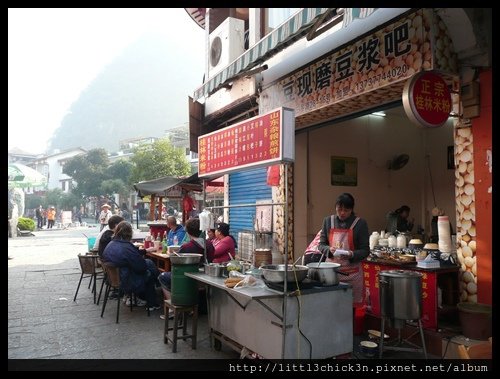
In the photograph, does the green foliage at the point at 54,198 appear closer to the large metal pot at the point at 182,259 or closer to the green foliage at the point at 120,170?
the green foliage at the point at 120,170

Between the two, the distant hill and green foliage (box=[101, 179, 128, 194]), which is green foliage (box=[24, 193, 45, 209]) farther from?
the distant hill

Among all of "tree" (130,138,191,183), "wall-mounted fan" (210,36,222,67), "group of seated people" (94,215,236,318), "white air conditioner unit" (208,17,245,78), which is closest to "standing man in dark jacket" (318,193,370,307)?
"group of seated people" (94,215,236,318)

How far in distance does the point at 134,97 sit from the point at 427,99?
420ft

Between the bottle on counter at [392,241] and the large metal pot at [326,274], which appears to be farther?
the bottle on counter at [392,241]

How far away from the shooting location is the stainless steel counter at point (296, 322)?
141 inches

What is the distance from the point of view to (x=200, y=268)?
525 centimetres

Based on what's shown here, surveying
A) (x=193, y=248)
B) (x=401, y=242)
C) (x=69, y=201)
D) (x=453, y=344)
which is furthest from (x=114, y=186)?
(x=453, y=344)

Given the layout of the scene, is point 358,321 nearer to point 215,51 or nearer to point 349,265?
point 349,265

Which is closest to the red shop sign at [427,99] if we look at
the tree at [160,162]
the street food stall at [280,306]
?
the street food stall at [280,306]

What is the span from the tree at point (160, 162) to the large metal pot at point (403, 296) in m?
21.7

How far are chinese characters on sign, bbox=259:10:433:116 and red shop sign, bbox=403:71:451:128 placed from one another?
25 centimetres

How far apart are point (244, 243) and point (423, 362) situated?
495cm

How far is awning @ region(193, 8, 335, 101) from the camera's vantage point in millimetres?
3818


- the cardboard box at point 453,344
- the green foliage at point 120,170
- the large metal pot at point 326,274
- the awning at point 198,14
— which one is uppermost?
the awning at point 198,14
